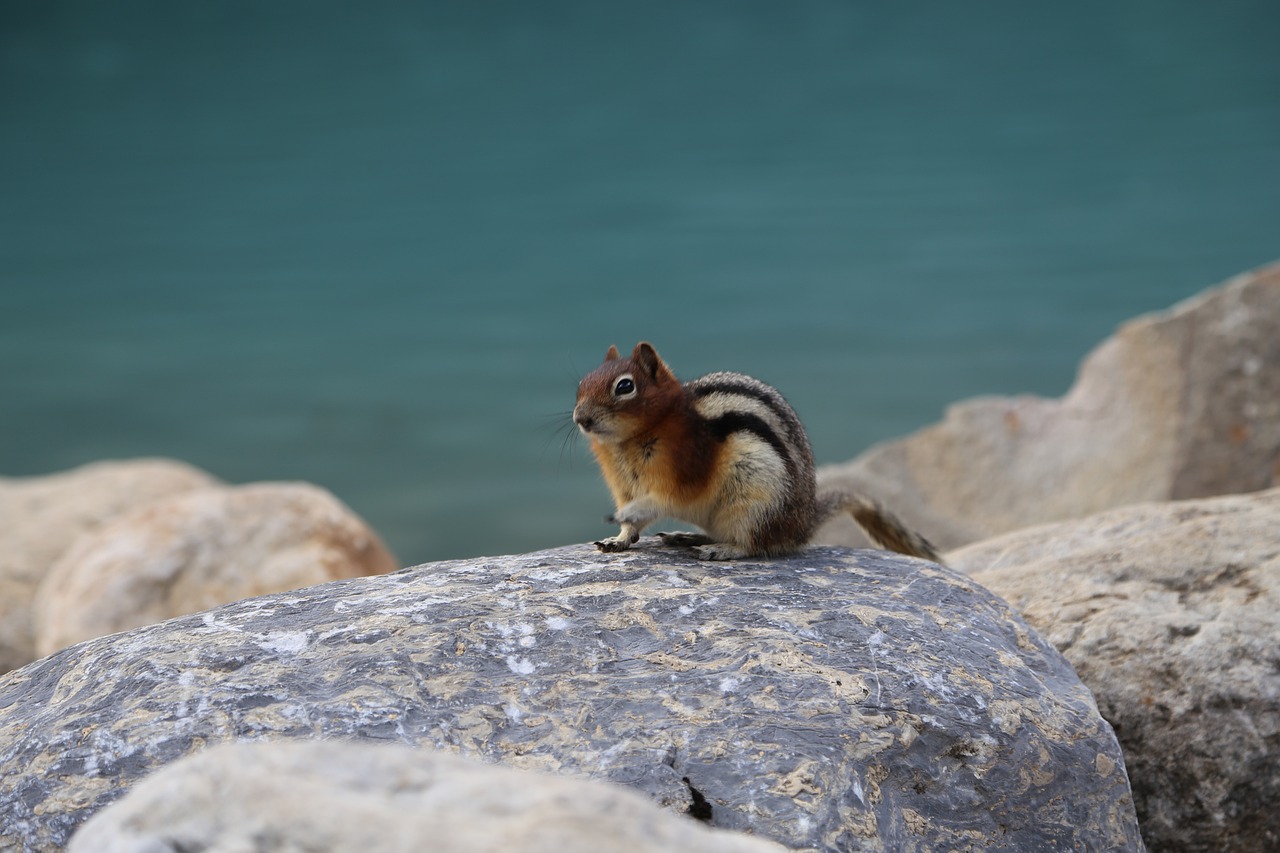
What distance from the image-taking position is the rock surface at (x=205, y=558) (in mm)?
7477

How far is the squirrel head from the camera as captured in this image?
15.5 feet

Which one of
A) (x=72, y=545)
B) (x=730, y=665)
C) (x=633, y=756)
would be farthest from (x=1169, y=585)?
(x=72, y=545)

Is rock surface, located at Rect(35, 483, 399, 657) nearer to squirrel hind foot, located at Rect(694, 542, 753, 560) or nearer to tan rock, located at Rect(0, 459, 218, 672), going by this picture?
tan rock, located at Rect(0, 459, 218, 672)

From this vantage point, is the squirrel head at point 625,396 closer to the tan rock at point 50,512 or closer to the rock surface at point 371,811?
the rock surface at point 371,811

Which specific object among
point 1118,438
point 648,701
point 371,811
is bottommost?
point 371,811

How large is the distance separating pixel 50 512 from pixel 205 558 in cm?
250

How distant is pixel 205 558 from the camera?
7.66m

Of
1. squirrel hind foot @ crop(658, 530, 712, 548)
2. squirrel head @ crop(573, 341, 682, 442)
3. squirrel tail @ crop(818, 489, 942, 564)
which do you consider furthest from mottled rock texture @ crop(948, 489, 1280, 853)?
A: squirrel head @ crop(573, 341, 682, 442)

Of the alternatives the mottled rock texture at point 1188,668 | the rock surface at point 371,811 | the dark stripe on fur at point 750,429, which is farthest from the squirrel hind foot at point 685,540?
the rock surface at point 371,811

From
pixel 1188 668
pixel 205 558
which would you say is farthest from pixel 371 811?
pixel 205 558

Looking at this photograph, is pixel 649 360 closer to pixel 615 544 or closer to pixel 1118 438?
pixel 615 544

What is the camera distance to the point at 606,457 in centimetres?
497

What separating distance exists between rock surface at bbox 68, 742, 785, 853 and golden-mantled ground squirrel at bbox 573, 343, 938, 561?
250 centimetres

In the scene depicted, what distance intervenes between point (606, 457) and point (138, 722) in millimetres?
2032
